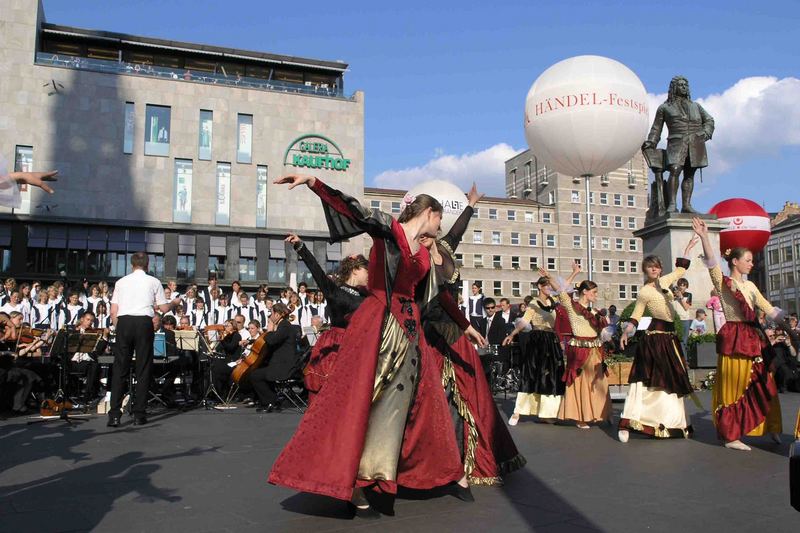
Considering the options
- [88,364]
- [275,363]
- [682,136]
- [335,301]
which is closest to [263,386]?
[275,363]

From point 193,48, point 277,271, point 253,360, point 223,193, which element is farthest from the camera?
point 193,48

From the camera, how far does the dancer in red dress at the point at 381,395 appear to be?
4.17m

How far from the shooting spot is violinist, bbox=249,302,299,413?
11.2 meters

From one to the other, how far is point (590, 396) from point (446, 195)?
909 cm

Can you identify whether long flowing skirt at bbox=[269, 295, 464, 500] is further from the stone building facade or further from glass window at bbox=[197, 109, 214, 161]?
glass window at bbox=[197, 109, 214, 161]

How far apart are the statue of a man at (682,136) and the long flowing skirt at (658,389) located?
7116mm

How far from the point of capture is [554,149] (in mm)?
12891

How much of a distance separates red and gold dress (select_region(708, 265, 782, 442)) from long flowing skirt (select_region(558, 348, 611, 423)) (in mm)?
1882

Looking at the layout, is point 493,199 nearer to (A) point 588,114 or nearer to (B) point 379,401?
(A) point 588,114

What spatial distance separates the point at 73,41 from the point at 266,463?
4820 centimetres

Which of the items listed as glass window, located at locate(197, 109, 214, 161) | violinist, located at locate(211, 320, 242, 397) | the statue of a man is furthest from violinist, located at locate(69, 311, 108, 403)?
glass window, located at locate(197, 109, 214, 161)

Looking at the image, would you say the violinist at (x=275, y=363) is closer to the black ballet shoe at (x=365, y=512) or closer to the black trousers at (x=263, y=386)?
the black trousers at (x=263, y=386)

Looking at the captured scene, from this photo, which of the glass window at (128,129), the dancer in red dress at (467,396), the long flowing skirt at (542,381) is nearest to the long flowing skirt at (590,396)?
the long flowing skirt at (542,381)

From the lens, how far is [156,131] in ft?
143
